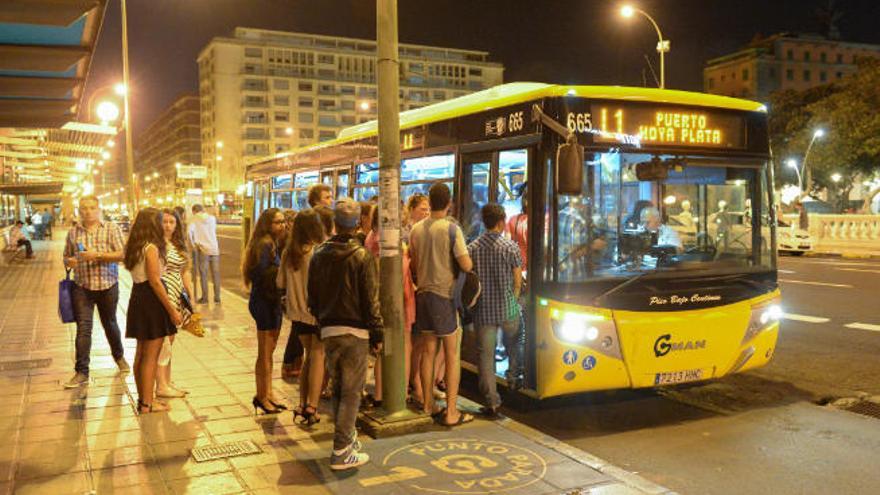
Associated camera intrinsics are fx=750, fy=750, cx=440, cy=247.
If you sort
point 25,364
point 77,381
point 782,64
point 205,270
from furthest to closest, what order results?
point 782,64 → point 205,270 → point 25,364 → point 77,381

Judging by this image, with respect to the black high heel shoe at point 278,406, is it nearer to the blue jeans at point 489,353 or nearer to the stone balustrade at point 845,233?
the blue jeans at point 489,353

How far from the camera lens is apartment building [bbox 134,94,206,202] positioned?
445 ft

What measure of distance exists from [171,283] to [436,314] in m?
2.54

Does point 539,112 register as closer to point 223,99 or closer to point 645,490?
point 645,490

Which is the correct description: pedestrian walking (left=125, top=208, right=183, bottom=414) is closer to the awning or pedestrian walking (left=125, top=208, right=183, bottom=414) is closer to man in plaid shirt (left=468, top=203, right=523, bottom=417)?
the awning

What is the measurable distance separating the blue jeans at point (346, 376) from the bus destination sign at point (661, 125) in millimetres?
2773

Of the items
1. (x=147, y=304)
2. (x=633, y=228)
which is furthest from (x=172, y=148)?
(x=633, y=228)

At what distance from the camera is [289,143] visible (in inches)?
4540

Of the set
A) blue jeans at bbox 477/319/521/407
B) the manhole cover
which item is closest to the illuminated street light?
the manhole cover

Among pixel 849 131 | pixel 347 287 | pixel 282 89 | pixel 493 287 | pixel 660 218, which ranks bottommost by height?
pixel 493 287

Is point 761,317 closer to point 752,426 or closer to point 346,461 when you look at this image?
point 752,426

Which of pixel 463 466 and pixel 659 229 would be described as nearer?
pixel 463 466

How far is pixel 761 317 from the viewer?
23.2 feet

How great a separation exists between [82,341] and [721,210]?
663cm
